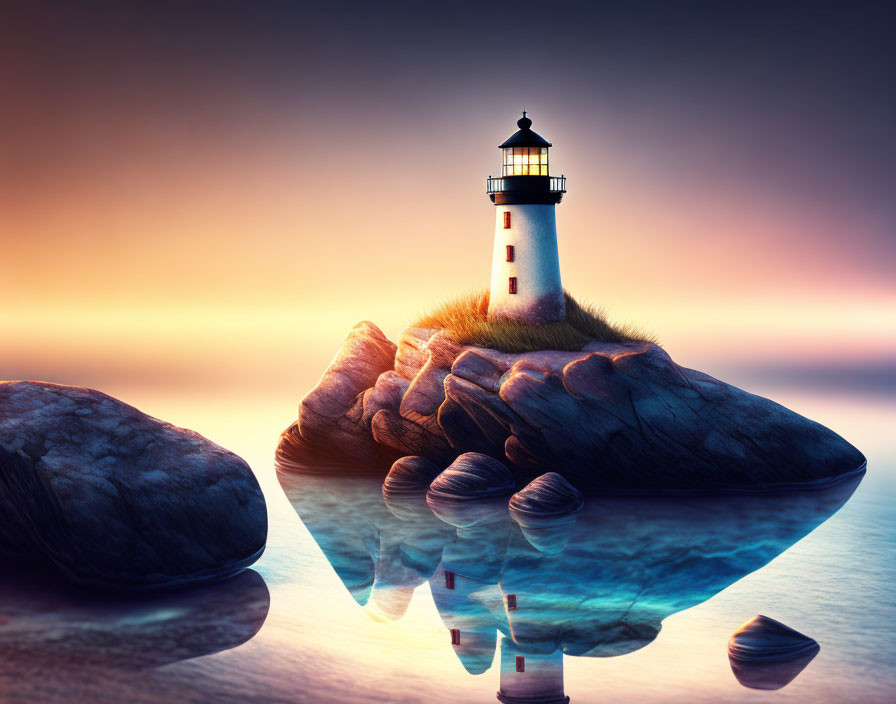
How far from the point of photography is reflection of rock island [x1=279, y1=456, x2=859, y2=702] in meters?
11.9

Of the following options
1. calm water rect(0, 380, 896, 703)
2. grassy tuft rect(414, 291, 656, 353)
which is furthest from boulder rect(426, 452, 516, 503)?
grassy tuft rect(414, 291, 656, 353)

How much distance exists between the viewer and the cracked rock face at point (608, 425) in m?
18.5


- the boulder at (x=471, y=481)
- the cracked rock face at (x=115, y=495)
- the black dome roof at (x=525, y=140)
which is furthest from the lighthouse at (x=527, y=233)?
the cracked rock face at (x=115, y=495)

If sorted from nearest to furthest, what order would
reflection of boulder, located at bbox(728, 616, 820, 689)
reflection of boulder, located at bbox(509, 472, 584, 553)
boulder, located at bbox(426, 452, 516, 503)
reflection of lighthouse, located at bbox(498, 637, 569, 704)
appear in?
reflection of lighthouse, located at bbox(498, 637, 569, 704) → reflection of boulder, located at bbox(728, 616, 820, 689) → reflection of boulder, located at bbox(509, 472, 584, 553) → boulder, located at bbox(426, 452, 516, 503)

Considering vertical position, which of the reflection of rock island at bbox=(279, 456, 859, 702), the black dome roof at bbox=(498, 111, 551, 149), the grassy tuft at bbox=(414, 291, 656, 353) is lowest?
the reflection of rock island at bbox=(279, 456, 859, 702)

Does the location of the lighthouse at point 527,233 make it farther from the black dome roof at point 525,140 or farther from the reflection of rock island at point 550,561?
the reflection of rock island at point 550,561

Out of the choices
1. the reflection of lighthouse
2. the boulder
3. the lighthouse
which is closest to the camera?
the reflection of lighthouse

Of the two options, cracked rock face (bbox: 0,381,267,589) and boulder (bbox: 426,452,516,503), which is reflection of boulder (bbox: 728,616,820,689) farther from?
boulder (bbox: 426,452,516,503)

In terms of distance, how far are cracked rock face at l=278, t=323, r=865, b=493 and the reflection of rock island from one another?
61cm

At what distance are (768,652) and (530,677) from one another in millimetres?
2888

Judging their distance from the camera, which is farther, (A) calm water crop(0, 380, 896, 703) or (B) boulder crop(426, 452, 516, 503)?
(B) boulder crop(426, 452, 516, 503)

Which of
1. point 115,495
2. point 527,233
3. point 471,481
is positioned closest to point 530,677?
point 115,495

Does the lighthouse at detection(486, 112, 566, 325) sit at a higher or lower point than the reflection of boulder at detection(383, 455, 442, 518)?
higher

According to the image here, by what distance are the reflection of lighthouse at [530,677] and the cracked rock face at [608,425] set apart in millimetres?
7103
